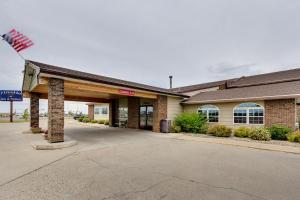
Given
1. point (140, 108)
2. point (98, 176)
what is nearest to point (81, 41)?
point (140, 108)

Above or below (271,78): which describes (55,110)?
below

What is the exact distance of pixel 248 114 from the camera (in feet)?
39.5

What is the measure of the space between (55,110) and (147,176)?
5.95 metres

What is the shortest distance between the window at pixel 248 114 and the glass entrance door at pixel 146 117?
23.1 ft

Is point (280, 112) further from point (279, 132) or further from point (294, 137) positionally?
point (294, 137)

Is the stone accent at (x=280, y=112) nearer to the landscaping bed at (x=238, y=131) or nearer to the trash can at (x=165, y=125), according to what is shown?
the landscaping bed at (x=238, y=131)

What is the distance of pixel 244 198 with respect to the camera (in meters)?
3.22

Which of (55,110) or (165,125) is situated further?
(165,125)

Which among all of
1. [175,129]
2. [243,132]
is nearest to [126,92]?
[175,129]

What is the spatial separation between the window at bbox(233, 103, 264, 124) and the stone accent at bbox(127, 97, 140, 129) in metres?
8.62

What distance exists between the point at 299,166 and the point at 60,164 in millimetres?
7605

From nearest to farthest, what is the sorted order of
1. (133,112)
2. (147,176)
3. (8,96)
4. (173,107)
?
(147,176)
(173,107)
(133,112)
(8,96)

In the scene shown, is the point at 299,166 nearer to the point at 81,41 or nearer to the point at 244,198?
the point at 244,198

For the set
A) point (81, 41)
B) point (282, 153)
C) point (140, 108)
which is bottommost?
point (282, 153)
